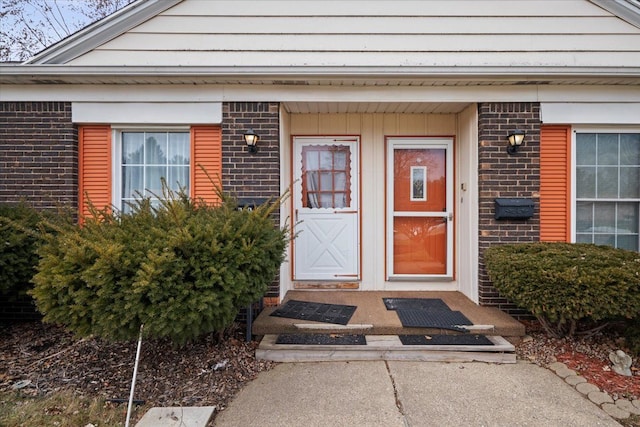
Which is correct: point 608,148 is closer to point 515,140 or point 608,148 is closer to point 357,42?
point 515,140

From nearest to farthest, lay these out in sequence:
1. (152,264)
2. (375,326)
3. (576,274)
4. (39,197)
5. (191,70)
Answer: (152,264), (576,274), (375,326), (191,70), (39,197)

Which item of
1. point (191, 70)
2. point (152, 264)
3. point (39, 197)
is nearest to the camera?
point (152, 264)

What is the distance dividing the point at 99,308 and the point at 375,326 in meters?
2.45

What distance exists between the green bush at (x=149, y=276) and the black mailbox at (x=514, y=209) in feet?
9.42

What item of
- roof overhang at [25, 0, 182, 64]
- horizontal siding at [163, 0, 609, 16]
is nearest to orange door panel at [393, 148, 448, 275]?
horizontal siding at [163, 0, 609, 16]

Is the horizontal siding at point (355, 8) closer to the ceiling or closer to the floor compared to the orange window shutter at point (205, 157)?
closer to the ceiling

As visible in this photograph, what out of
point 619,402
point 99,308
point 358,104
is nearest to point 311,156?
point 358,104

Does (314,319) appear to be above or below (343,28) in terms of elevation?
below

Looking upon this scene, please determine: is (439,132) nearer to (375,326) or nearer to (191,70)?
(375,326)

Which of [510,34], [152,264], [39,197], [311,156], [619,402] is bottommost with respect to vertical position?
[619,402]

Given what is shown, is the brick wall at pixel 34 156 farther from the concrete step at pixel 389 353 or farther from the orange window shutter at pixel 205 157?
the concrete step at pixel 389 353

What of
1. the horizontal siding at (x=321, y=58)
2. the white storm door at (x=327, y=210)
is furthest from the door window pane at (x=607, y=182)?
the white storm door at (x=327, y=210)

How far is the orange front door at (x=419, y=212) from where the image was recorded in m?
4.67

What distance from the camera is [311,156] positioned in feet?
15.6
